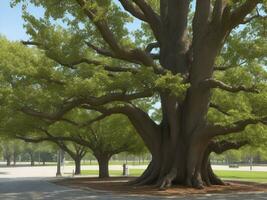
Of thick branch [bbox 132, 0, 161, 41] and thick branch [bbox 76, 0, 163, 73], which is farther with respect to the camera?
thick branch [bbox 132, 0, 161, 41]

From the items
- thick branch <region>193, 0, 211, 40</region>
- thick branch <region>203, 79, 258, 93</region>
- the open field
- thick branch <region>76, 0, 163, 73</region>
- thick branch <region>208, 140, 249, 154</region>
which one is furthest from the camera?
the open field

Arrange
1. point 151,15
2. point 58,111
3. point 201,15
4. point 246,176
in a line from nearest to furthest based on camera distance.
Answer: point 58,111 < point 201,15 < point 151,15 < point 246,176

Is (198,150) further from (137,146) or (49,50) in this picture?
(137,146)

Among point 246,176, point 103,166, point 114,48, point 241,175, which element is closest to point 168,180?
point 114,48

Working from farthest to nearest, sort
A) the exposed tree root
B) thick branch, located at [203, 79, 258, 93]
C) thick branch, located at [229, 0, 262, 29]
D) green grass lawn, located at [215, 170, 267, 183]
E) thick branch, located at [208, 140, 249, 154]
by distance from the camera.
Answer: green grass lawn, located at [215, 170, 267, 183]
thick branch, located at [208, 140, 249, 154]
thick branch, located at [203, 79, 258, 93]
the exposed tree root
thick branch, located at [229, 0, 262, 29]

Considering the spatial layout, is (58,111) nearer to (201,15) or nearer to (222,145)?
(201,15)

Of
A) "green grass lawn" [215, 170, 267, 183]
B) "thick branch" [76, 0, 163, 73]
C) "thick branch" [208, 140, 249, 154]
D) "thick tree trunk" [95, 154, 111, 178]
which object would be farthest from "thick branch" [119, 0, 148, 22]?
"green grass lawn" [215, 170, 267, 183]

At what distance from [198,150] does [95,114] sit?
48.2 feet

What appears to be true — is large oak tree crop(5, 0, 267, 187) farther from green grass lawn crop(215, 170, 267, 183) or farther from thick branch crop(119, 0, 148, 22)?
green grass lawn crop(215, 170, 267, 183)

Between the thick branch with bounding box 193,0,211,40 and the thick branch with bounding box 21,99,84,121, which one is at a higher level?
the thick branch with bounding box 193,0,211,40

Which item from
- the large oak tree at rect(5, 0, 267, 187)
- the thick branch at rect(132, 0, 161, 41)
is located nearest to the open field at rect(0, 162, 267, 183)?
the large oak tree at rect(5, 0, 267, 187)

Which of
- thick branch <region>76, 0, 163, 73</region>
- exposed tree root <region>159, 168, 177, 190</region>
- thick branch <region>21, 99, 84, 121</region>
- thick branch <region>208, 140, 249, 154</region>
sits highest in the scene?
thick branch <region>76, 0, 163, 73</region>

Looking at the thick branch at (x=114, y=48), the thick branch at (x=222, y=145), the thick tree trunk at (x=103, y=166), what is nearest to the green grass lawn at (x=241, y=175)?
the thick branch at (x=222, y=145)

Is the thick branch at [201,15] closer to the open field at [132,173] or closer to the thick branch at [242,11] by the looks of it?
the thick branch at [242,11]
